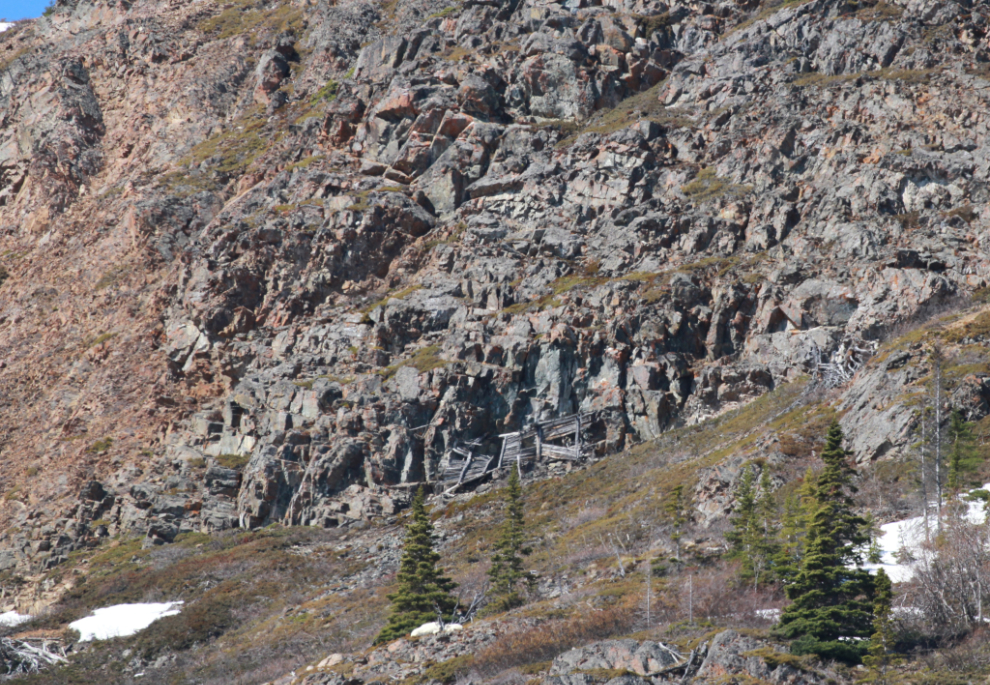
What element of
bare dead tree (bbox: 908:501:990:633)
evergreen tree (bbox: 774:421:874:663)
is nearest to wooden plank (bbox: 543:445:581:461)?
evergreen tree (bbox: 774:421:874:663)

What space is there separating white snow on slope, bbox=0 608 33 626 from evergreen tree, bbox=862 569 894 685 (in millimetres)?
49748

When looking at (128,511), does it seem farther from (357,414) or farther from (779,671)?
(779,671)

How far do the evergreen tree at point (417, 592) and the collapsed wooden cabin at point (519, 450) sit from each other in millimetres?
20792

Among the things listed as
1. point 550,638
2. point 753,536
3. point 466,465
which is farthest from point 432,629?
point 466,465

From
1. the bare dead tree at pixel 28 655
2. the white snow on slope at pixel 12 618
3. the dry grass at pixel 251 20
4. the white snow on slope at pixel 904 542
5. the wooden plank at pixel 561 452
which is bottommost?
the wooden plank at pixel 561 452

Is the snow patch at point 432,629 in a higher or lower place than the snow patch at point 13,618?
higher

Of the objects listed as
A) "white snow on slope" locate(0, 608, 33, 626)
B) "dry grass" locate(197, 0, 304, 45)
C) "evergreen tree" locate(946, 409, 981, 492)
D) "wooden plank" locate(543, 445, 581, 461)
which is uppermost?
"dry grass" locate(197, 0, 304, 45)

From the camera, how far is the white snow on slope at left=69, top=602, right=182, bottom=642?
49938 millimetres

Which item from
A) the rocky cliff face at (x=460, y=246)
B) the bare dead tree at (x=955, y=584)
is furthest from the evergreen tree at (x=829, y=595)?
the rocky cliff face at (x=460, y=246)

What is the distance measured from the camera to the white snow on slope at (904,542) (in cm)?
3031

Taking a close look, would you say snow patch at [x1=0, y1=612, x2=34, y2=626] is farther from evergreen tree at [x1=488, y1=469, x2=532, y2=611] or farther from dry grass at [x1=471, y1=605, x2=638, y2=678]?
dry grass at [x1=471, y1=605, x2=638, y2=678]

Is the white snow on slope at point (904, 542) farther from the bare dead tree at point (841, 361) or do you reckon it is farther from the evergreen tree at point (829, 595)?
the bare dead tree at point (841, 361)

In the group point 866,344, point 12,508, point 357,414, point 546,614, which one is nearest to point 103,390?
point 12,508

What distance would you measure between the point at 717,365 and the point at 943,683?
1561 inches
